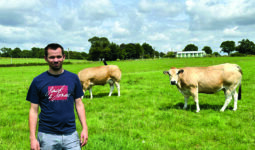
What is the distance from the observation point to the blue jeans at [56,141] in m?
3.10

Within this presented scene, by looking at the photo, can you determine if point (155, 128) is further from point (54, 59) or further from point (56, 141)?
point (54, 59)

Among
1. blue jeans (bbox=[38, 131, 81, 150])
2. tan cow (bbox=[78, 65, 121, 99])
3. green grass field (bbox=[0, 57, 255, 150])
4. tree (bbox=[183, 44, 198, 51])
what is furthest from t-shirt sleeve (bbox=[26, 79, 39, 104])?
tree (bbox=[183, 44, 198, 51])

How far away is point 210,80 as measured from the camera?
8969 millimetres

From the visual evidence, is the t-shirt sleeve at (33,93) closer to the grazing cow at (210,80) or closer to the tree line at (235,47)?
the grazing cow at (210,80)

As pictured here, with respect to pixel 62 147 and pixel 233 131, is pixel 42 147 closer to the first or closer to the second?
pixel 62 147

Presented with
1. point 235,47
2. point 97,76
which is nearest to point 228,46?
point 235,47

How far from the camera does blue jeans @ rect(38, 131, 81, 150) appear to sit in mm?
3100

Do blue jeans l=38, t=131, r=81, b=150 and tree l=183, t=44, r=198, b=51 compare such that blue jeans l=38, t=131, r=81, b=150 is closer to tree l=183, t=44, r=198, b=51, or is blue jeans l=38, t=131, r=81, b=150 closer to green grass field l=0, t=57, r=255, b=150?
green grass field l=0, t=57, r=255, b=150

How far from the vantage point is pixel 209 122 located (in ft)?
23.2

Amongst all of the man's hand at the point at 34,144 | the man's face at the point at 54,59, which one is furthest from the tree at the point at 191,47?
the man's hand at the point at 34,144

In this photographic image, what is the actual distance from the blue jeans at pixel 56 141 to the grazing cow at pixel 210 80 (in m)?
6.27

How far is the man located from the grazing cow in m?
6.25

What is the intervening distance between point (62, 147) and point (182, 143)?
3.53 m

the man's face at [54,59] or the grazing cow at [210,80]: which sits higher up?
the man's face at [54,59]
